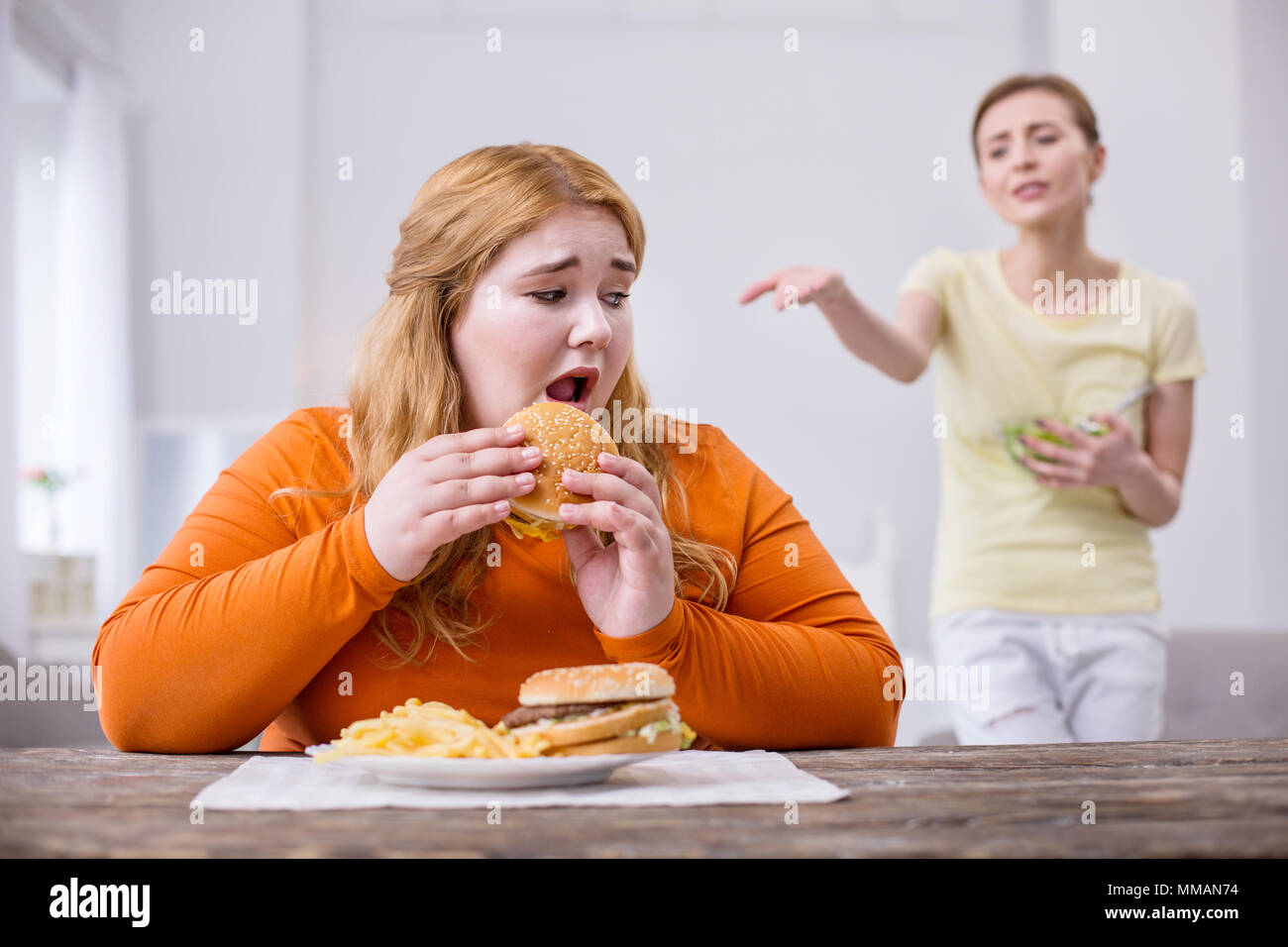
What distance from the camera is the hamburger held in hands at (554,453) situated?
1.20 metres

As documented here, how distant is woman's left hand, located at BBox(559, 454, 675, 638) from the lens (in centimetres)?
112

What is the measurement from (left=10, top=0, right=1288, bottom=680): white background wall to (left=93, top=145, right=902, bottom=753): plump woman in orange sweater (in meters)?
3.45

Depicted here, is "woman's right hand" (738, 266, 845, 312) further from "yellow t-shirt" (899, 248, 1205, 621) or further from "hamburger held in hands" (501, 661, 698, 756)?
"hamburger held in hands" (501, 661, 698, 756)

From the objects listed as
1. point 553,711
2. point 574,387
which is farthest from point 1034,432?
point 553,711

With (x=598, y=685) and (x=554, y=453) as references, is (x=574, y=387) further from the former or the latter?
(x=598, y=685)

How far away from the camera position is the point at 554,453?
1.21 metres

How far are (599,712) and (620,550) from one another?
0.23 m

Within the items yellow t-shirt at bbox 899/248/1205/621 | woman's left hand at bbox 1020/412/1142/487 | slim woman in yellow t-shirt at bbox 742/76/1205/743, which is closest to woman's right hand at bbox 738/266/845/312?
slim woman in yellow t-shirt at bbox 742/76/1205/743

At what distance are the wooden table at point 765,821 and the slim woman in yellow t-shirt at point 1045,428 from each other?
119 cm

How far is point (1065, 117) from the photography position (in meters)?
2.39

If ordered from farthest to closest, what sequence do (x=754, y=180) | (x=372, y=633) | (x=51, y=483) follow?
(x=754, y=180) → (x=51, y=483) → (x=372, y=633)

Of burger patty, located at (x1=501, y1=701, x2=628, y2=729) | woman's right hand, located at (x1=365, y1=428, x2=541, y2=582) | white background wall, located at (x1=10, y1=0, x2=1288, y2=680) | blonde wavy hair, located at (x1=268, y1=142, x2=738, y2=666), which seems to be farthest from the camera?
white background wall, located at (x1=10, y1=0, x2=1288, y2=680)

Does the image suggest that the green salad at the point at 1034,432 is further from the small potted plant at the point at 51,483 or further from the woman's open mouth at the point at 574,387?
the small potted plant at the point at 51,483
